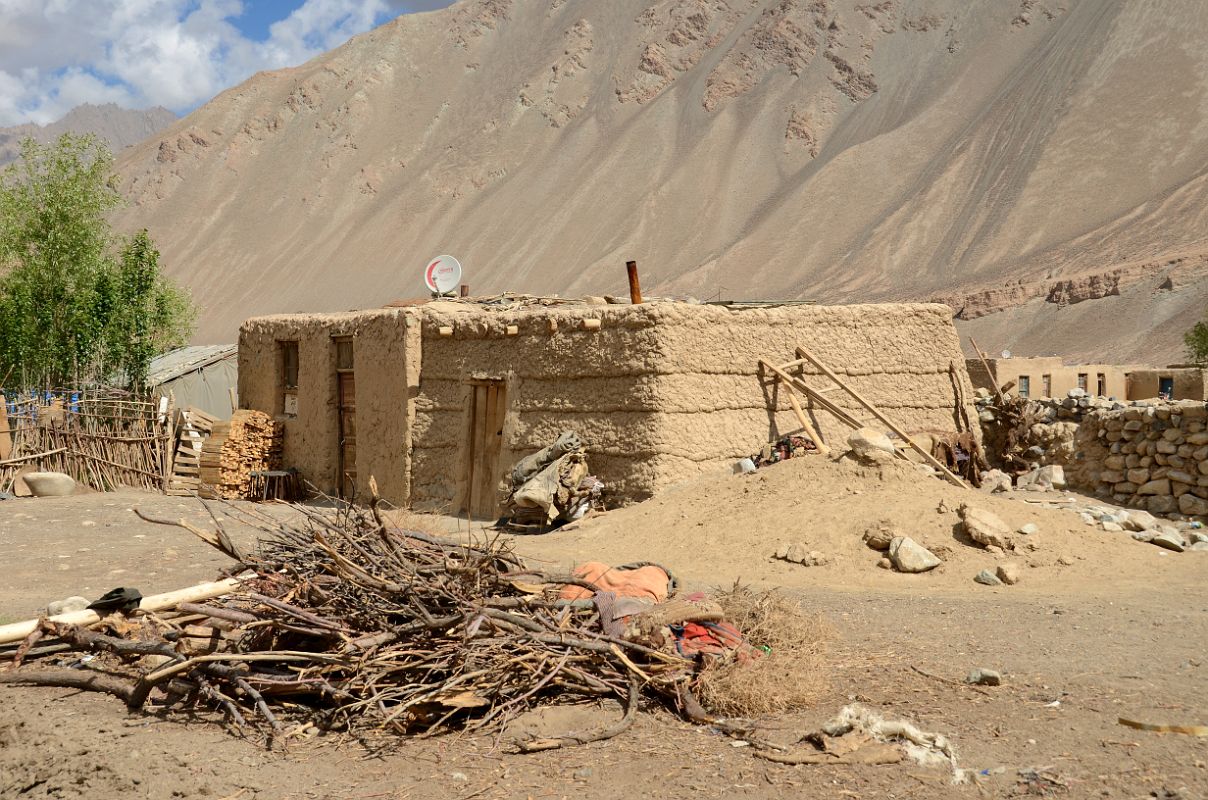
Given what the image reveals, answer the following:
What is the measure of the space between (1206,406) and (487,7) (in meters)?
67.7

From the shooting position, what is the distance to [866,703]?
4.97 meters

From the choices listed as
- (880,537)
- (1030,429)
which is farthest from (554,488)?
(1030,429)

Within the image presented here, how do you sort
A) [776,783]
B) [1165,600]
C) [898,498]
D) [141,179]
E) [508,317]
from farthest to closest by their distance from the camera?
[141,179] → [508,317] → [898,498] → [1165,600] → [776,783]

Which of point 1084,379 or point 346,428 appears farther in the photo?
point 1084,379

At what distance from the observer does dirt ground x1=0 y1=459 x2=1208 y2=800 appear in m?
4.20

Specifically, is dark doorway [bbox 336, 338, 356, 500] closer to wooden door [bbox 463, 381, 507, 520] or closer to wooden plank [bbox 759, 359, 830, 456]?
wooden door [bbox 463, 381, 507, 520]

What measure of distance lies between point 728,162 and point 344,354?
139ft

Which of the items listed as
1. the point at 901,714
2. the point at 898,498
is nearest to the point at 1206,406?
the point at 898,498

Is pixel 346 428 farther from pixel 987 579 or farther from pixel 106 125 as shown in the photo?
pixel 106 125

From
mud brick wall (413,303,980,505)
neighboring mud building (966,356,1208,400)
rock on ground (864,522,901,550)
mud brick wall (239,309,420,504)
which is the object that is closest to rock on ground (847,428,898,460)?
rock on ground (864,522,901,550)

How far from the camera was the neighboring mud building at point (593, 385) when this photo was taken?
10.5 m

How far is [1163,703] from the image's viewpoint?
15.7 feet

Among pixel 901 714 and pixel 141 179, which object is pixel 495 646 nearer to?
pixel 901 714

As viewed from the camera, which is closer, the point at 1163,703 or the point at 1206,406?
the point at 1163,703
